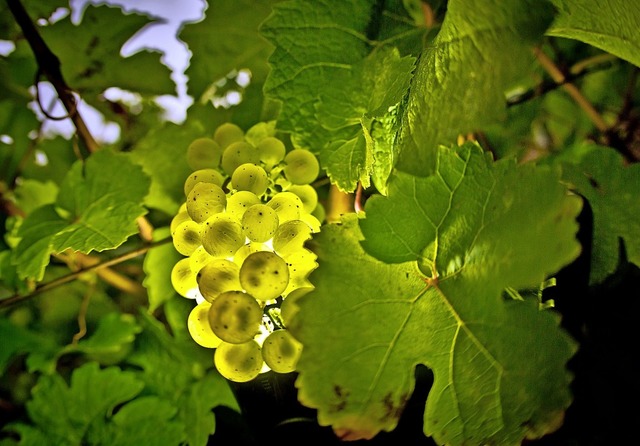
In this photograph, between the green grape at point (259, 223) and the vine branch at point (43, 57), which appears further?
the vine branch at point (43, 57)

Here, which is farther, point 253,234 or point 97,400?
point 97,400

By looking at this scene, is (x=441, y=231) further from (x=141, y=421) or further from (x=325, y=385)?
(x=141, y=421)

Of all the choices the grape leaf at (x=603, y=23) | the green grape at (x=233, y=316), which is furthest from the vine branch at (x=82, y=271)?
the grape leaf at (x=603, y=23)

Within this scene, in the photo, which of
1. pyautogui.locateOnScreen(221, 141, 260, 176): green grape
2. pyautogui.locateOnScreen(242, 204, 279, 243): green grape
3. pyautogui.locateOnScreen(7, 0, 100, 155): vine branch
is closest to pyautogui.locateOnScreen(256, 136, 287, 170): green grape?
pyautogui.locateOnScreen(221, 141, 260, 176): green grape

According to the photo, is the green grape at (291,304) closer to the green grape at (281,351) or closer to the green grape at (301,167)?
the green grape at (281,351)

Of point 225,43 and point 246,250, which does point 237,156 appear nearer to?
point 246,250

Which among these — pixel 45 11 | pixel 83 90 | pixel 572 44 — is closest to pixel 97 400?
pixel 83 90

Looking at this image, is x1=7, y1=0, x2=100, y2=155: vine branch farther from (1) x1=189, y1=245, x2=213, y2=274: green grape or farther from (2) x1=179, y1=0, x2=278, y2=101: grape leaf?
(1) x1=189, y1=245, x2=213, y2=274: green grape

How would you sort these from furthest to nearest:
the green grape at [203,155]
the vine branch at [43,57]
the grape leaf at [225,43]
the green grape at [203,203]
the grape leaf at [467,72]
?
Result: the grape leaf at [225,43] < the vine branch at [43,57] < the green grape at [203,155] < the green grape at [203,203] < the grape leaf at [467,72]
